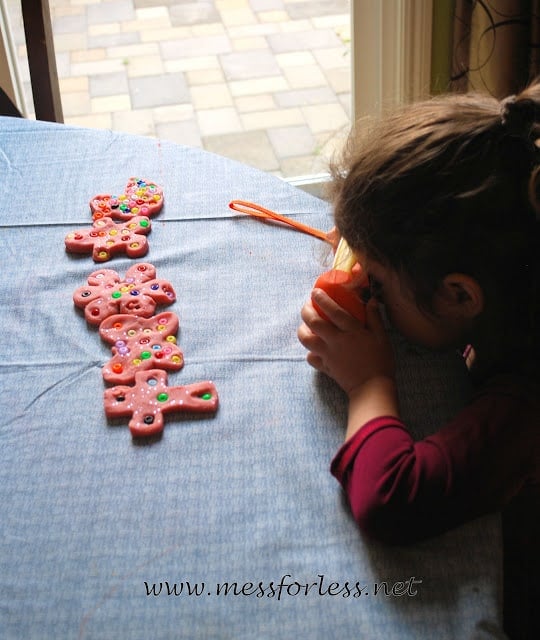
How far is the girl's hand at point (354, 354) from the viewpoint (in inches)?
36.2

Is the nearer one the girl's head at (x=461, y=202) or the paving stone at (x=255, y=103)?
the girl's head at (x=461, y=202)

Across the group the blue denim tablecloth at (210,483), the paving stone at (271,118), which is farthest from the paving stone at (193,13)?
the blue denim tablecloth at (210,483)

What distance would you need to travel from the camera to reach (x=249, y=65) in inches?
124

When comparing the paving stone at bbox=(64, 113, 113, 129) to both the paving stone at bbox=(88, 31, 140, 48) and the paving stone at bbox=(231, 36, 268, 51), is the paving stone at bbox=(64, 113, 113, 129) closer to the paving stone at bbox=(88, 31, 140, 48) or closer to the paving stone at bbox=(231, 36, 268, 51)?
the paving stone at bbox=(88, 31, 140, 48)

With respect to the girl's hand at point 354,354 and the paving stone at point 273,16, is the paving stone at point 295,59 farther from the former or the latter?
the girl's hand at point 354,354

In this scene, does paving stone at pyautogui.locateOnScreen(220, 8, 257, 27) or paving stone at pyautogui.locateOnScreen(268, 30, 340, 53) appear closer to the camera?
paving stone at pyautogui.locateOnScreen(268, 30, 340, 53)

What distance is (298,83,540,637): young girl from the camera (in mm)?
813

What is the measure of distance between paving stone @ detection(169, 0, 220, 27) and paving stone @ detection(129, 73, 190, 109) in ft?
1.45

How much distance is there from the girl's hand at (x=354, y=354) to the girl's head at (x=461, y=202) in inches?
3.6

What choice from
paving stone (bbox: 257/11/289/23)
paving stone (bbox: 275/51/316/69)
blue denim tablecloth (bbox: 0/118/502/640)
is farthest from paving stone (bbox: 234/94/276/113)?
blue denim tablecloth (bbox: 0/118/502/640)

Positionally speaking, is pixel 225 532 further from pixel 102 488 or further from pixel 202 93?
pixel 202 93

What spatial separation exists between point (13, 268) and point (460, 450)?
0.73 meters

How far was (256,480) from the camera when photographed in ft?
2.86

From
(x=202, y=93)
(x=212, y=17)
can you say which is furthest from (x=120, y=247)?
(x=212, y=17)
